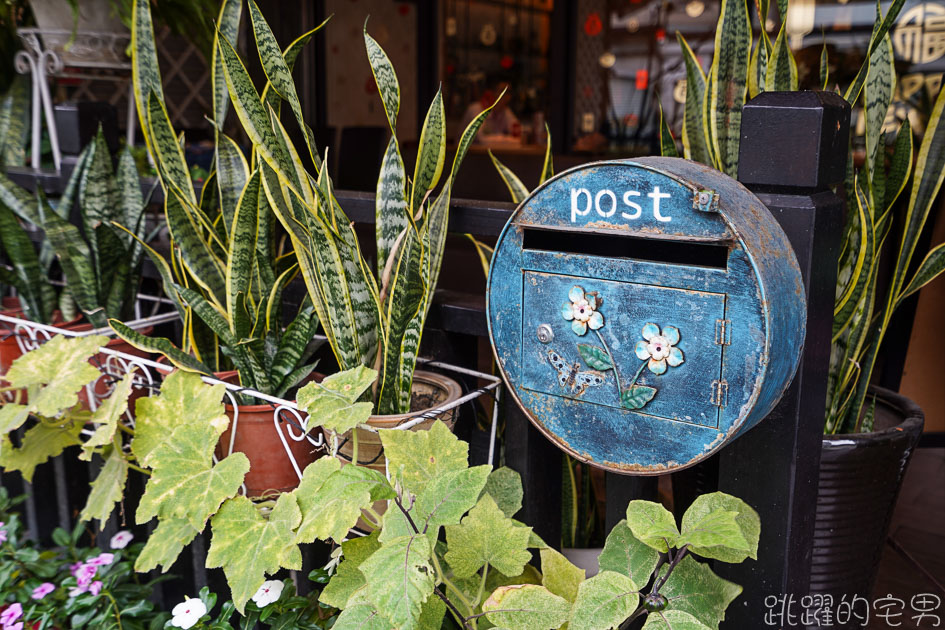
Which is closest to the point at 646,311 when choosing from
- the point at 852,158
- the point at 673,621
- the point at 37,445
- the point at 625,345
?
the point at 625,345

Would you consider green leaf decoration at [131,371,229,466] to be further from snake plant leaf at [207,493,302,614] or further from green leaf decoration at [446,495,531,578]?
green leaf decoration at [446,495,531,578]

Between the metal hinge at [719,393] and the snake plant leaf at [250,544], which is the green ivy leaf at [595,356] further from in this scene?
the snake plant leaf at [250,544]

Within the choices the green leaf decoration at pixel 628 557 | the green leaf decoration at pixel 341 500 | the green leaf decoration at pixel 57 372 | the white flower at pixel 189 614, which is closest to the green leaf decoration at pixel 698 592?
the green leaf decoration at pixel 628 557

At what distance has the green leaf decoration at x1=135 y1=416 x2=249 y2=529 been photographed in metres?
1.03

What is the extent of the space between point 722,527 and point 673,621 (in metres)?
0.11

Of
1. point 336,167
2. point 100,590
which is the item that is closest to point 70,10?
point 100,590

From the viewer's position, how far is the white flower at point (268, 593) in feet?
3.92

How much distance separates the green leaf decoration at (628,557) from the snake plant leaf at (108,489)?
76cm

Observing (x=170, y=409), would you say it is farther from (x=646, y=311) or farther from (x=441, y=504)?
(x=646, y=311)

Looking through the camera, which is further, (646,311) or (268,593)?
(268,593)

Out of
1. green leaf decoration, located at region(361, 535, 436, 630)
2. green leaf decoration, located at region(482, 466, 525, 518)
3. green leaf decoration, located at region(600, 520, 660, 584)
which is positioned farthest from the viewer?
green leaf decoration, located at region(482, 466, 525, 518)

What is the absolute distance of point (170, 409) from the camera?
1188mm

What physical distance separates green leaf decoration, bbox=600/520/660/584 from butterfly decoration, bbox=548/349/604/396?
168 millimetres

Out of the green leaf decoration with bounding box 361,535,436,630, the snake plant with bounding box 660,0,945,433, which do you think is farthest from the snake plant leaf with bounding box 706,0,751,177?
the green leaf decoration with bounding box 361,535,436,630
